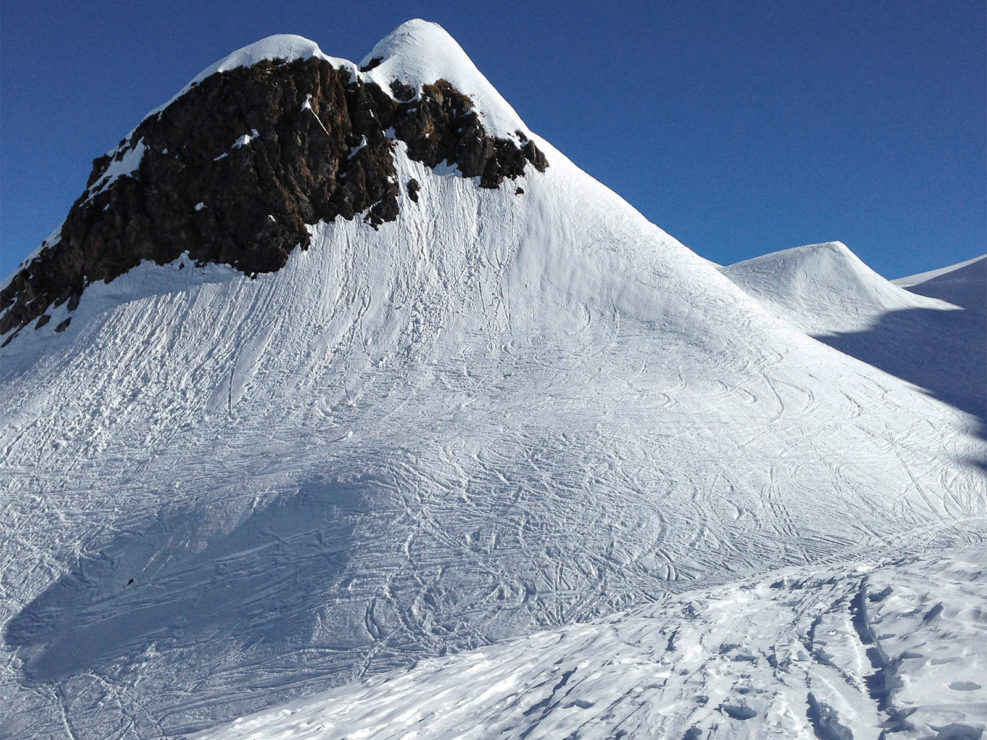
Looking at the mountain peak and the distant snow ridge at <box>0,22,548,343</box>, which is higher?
the mountain peak

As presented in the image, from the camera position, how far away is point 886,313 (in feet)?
103

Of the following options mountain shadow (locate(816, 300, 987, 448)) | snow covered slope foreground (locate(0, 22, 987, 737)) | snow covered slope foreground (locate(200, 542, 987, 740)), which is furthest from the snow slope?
snow covered slope foreground (locate(200, 542, 987, 740))

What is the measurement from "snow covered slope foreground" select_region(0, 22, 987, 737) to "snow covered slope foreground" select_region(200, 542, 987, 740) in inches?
114

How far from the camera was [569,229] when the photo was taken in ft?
78.9

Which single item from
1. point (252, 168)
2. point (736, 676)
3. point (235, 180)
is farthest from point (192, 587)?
point (252, 168)

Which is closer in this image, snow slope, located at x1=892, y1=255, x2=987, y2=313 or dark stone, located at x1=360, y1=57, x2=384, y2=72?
dark stone, located at x1=360, y1=57, x2=384, y2=72

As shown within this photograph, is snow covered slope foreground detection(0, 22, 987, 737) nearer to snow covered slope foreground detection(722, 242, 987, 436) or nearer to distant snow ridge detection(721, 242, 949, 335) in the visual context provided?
snow covered slope foreground detection(722, 242, 987, 436)

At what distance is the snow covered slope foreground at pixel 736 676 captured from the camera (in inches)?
164

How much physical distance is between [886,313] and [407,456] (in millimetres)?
27675

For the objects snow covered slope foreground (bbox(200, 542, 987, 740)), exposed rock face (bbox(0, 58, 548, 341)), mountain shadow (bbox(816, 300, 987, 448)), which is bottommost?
snow covered slope foreground (bbox(200, 542, 987, 740))

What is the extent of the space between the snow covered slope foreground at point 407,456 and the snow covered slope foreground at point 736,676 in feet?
9.53

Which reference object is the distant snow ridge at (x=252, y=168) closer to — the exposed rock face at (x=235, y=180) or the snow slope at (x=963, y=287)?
the exposed rock face at (x=235, y=180)

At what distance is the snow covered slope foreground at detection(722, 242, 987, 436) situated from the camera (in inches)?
952

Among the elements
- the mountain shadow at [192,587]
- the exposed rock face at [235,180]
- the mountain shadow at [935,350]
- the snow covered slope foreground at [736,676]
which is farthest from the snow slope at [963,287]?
the mountain shadow at [192,587]
